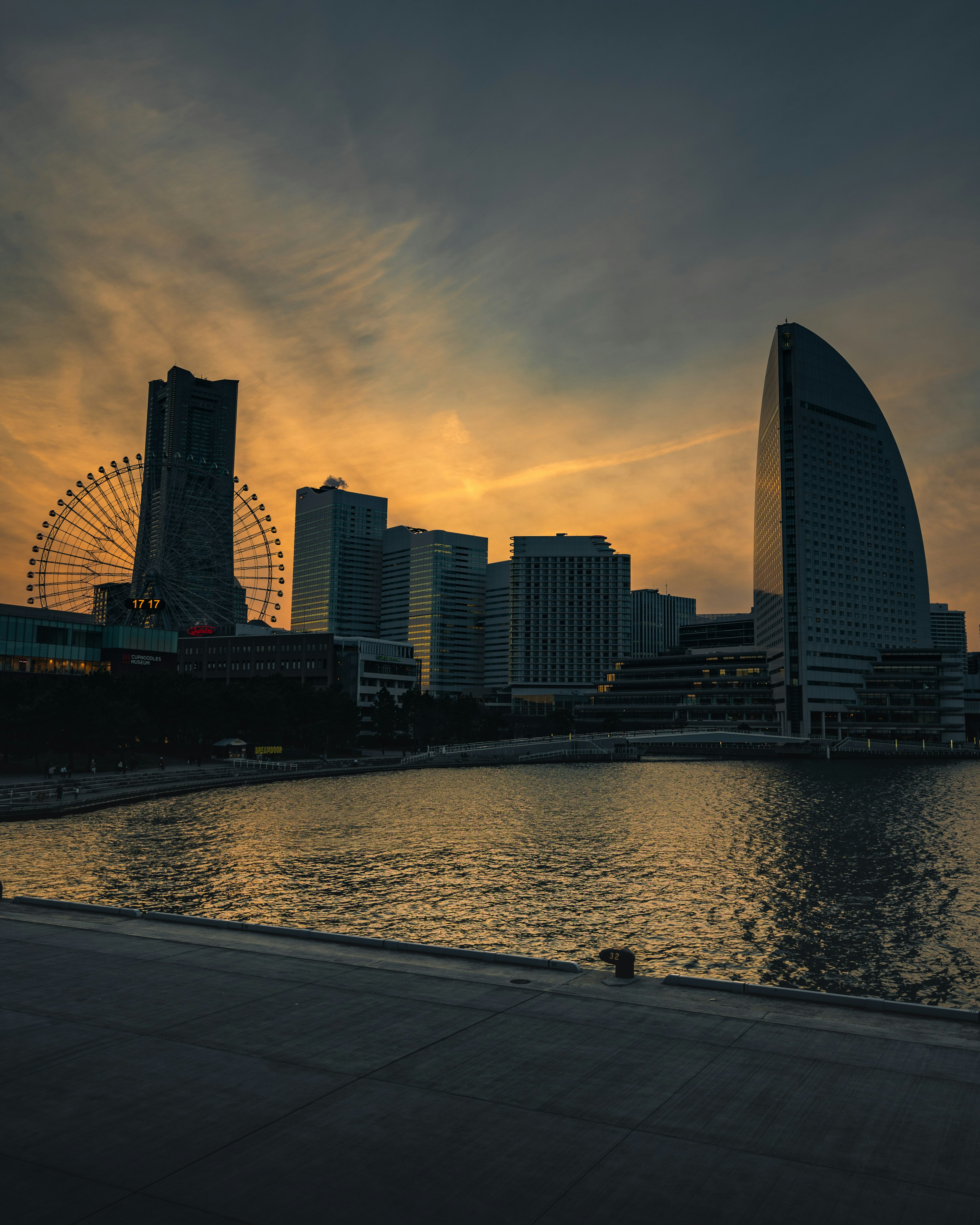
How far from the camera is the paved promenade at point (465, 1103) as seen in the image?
11625 mm

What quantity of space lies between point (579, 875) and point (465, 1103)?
156ft

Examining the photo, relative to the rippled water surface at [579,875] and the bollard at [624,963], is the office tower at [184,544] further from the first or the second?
the bollard at [624,963]

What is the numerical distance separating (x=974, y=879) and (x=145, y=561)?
483 feet

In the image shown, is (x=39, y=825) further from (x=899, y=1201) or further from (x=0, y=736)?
(x=899, y=1201)

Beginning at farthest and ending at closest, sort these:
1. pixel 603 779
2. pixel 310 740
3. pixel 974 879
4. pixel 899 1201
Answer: pixel 310 740
pixel 603 779
pixel 974 879
pixel 899 1201

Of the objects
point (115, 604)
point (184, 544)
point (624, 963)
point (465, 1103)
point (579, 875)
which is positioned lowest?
point (579, 875)

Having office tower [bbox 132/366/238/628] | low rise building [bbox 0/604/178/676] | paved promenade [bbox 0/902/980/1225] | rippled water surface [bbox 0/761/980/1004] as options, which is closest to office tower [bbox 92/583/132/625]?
office tower [bbox 132/366/238/628]

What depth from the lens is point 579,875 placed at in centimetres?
6075

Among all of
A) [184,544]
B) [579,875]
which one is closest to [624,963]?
[579,875]

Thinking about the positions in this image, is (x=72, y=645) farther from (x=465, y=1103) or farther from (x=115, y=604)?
(x=465, y=1103)

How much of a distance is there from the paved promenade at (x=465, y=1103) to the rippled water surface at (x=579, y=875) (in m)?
18.1

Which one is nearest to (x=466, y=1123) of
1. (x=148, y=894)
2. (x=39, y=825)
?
(x=148, y=894)

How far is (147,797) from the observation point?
103188 mm

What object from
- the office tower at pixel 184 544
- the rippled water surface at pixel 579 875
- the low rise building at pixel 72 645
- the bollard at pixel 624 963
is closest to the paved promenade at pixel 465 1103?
the bollard at pixel 624 963
